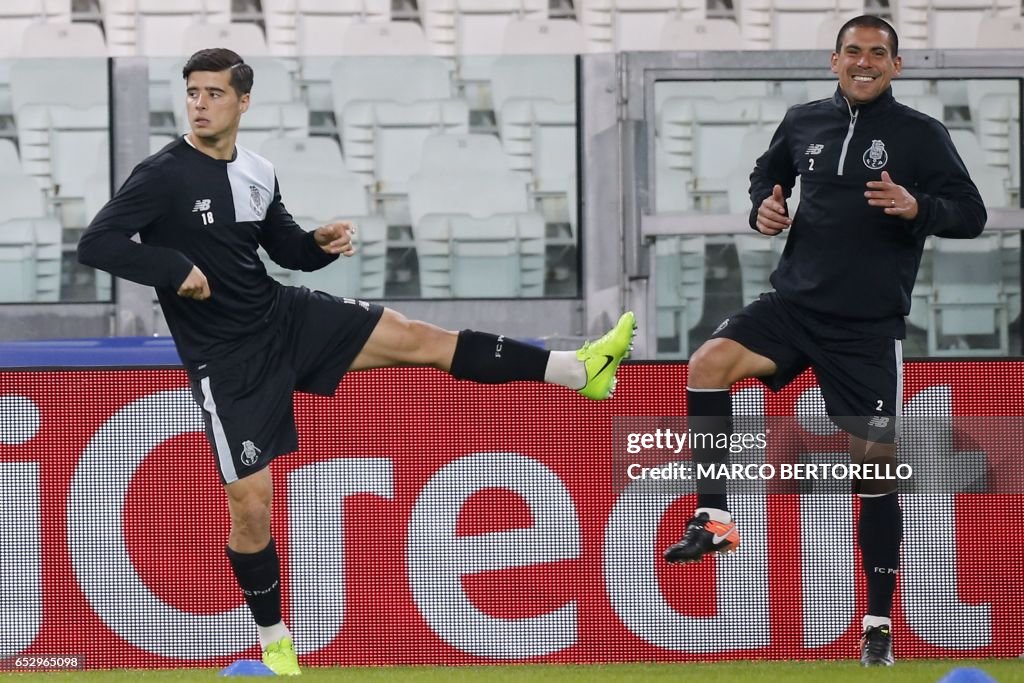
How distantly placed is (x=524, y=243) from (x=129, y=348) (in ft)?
8.15

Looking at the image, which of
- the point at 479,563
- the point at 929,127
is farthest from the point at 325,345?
the point at 929,127

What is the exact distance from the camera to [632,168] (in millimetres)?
6961

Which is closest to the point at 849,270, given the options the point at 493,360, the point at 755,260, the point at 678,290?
the point at 493,360

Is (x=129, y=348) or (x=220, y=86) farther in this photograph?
(x=129, y=348)

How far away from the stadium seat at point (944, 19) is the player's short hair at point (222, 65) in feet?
25.1

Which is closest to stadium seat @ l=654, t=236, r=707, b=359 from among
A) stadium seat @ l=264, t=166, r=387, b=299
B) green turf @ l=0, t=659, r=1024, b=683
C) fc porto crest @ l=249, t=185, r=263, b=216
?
stadium seat @ l=264, t=166, r=387, b=299

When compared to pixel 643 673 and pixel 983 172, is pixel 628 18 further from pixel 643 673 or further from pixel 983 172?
pixel 643 673

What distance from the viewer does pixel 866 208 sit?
424cm

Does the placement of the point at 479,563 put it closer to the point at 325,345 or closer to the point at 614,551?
the point at 614,551

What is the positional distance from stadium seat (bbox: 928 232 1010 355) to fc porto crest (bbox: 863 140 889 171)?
364cm

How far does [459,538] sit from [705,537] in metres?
1.10

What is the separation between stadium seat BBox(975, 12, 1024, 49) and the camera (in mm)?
10820

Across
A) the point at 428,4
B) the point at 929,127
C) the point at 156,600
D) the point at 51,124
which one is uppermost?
the point at 428,4

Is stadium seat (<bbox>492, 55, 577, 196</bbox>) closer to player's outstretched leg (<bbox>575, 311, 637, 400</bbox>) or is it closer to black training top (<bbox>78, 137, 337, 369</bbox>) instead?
player's outstretched leg (<bbox>575, 311, 637, 400</bbox>)
